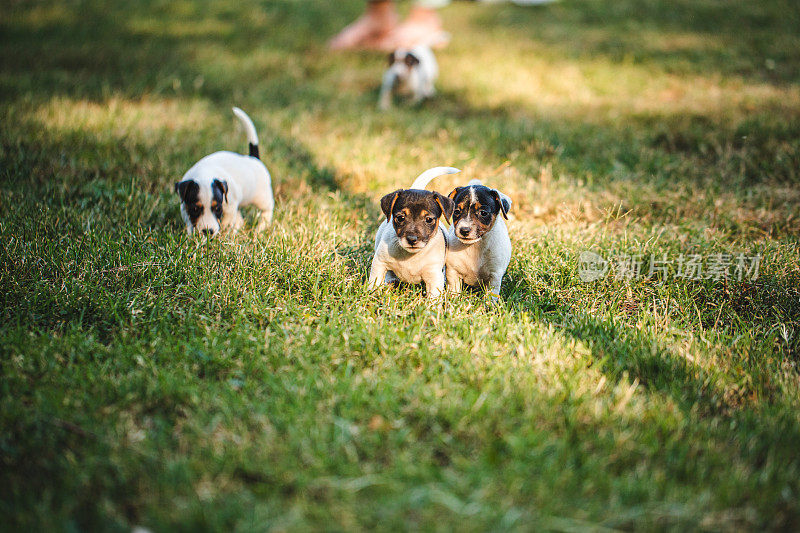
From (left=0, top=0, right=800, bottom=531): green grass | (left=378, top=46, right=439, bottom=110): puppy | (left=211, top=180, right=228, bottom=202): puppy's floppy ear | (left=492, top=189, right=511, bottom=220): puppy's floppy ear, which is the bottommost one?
(left=0, top=0, right=800, bottom=531): green grass

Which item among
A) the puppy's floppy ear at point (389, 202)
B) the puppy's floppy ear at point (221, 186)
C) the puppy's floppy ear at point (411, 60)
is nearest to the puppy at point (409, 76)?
the puppy's floppy ear at point (411, 60)

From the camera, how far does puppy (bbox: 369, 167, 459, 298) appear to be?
10.3 feet

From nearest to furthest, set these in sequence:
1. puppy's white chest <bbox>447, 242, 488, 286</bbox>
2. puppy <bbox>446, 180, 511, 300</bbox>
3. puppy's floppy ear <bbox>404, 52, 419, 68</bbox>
Answer: puppy <bbox>446, 180, 511, 300</bbox> → puppy's white chest <bbox>447, 242, 488, 286</bbox> → puppy's floppy ear <bbox>404, 52, 419, 68</bbox>

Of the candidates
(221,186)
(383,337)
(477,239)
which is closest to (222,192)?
(221,186)

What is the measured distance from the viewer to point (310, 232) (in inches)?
163

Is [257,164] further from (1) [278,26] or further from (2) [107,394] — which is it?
(1) [278,26]

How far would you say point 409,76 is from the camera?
27.2ft

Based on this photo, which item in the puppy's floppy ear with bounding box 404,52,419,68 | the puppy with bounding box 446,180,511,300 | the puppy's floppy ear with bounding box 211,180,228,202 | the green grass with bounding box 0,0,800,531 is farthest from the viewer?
the puppy's floppy ear with bounding box 404,52,419,68

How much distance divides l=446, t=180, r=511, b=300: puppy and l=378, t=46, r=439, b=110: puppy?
16.3ft

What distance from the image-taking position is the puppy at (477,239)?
3.28 m

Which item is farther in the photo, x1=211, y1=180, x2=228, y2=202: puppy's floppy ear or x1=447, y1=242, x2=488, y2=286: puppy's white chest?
x1=211, y1=180, x2=228, y2=202: puppy's floppy ear

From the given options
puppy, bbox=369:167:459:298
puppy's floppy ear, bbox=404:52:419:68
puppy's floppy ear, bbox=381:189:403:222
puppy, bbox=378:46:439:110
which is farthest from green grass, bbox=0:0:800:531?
puppy's floppy ear, bbox=404:52:419:68

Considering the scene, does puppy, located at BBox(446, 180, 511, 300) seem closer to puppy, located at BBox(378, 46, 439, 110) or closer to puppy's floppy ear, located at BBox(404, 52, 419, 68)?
puppy, located at BBox(378, 46, 439, 110)

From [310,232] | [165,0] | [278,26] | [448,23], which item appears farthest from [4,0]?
[310,232]
